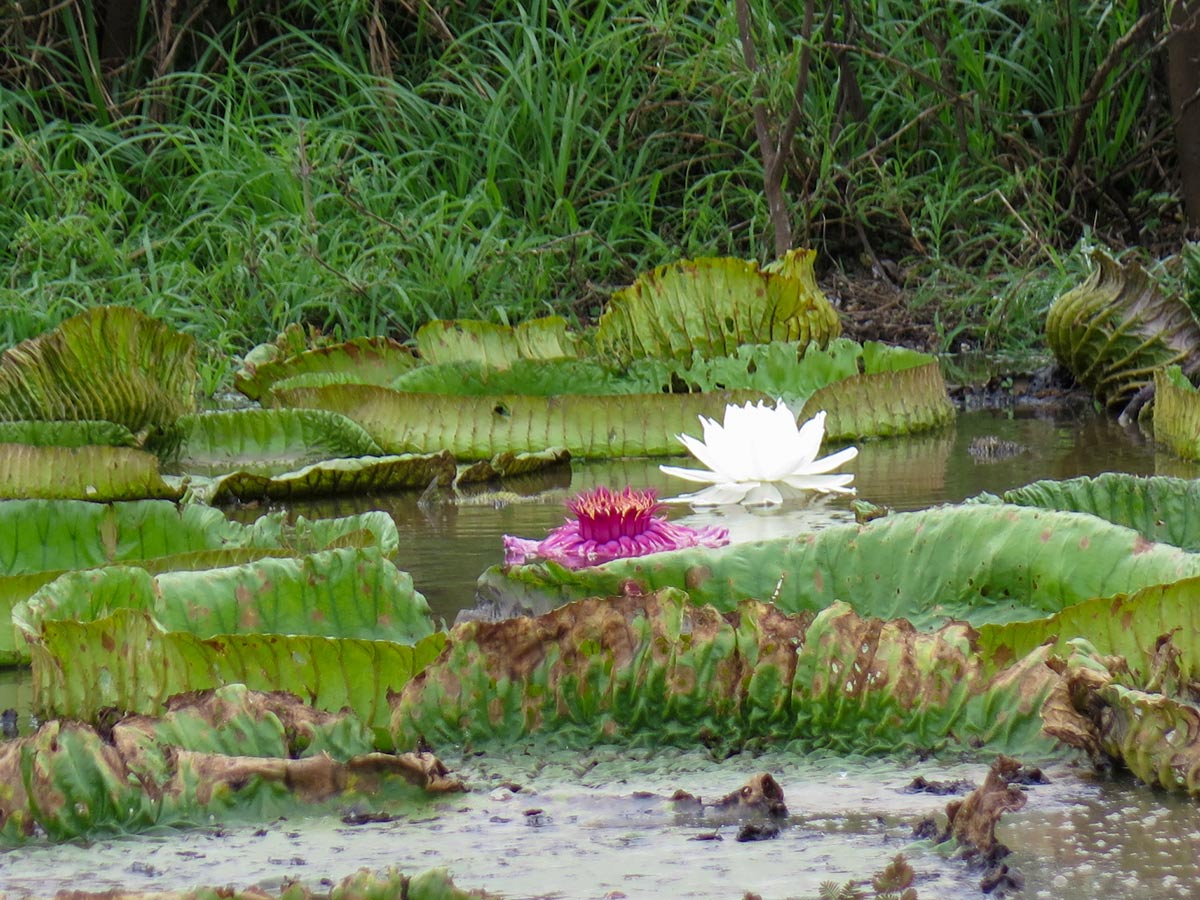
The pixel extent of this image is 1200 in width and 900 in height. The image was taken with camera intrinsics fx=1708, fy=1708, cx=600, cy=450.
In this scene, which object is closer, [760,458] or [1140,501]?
[1140,501]

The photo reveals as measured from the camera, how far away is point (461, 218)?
6297 mm

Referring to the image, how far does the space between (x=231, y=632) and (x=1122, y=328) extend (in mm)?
3473

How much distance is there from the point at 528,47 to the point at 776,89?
5.54 feet

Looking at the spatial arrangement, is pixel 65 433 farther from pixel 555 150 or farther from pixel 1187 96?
pixel 1187 96

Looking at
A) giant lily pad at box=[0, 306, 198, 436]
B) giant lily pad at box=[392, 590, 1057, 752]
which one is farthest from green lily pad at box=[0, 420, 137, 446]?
giant lily pad at box=[392, 590, 1057, 752]

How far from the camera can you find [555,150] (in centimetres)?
730

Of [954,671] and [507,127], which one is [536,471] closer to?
[954,671]

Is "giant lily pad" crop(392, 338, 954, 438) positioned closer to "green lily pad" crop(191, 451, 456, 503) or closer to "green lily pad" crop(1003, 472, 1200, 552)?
"green lily pad" crop(191, 451, 456, 503)

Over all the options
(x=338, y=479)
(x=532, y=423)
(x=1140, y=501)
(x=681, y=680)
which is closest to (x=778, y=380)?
(x=532, y=423)

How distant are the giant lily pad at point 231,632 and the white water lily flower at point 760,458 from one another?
0.77 meters

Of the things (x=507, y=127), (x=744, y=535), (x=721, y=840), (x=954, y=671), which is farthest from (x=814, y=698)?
(x=507, y=127)

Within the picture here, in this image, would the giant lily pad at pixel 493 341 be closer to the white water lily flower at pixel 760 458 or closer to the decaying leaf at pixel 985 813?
the white water lily flower at pixel 760 458

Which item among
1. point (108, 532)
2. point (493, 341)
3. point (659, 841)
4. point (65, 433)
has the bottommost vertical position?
point (659, 841)

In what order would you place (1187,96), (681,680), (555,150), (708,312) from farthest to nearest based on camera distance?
(555,150), (1187,96), (708,312), (681,680)
